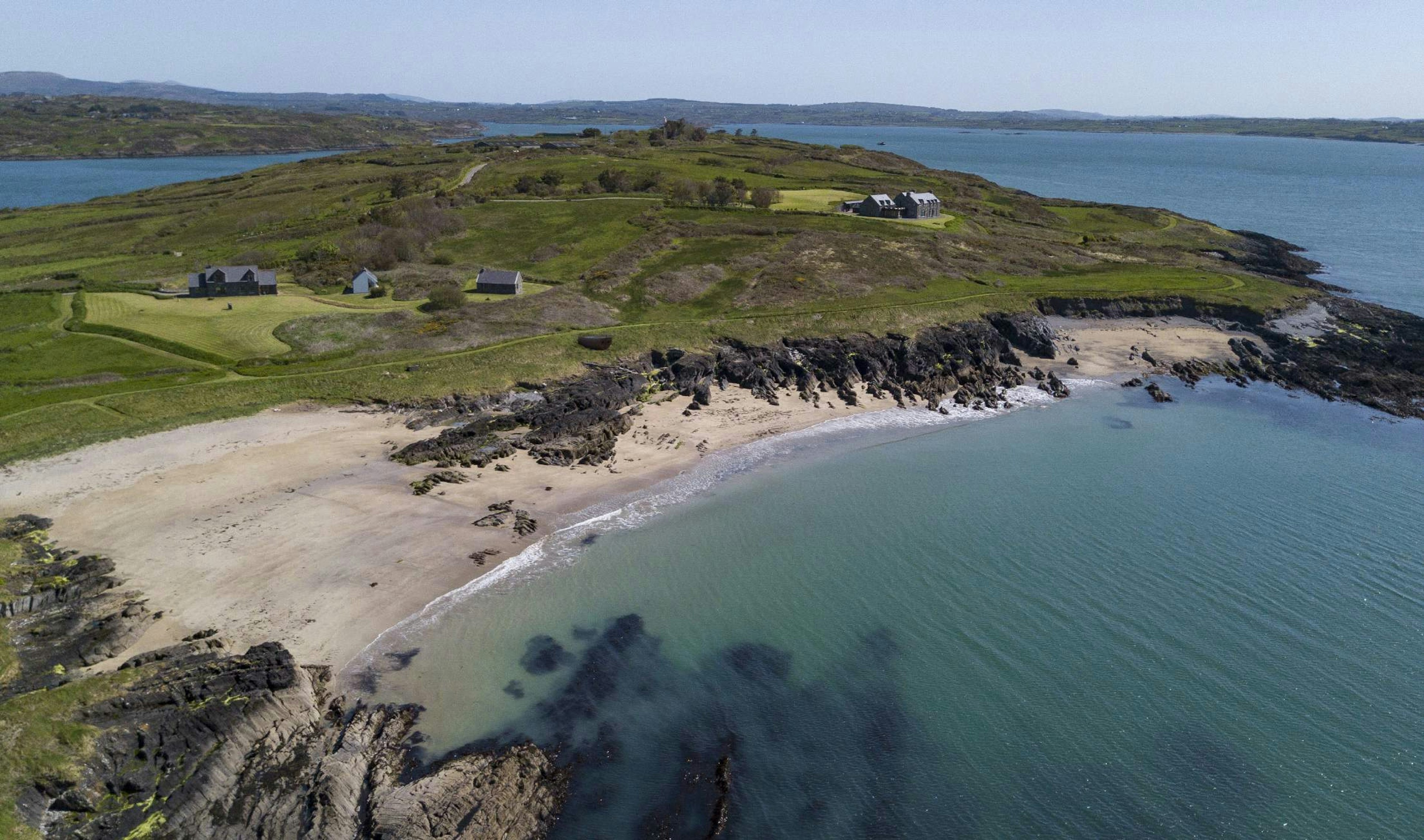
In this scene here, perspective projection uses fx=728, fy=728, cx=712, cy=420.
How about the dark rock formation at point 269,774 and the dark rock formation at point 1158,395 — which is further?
the dark rock formation at point 1158,395

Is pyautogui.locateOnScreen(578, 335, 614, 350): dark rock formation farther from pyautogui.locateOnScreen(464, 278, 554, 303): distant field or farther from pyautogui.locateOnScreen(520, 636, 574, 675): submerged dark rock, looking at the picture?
pyautogui.locateOnScreen(520, 636, 574, 675): submerged dark rock

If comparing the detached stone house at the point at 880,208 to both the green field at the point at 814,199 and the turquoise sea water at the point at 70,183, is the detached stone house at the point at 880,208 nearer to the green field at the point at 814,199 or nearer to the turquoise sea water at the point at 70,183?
the green field at the point at 814,199

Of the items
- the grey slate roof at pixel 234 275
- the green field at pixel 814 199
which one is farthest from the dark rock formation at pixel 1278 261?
the grey slate roof at pixel 234 275

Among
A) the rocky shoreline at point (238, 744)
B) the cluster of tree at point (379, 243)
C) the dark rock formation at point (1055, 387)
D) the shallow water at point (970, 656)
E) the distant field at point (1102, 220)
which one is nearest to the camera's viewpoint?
the rocky shoreline at point (238, 744)

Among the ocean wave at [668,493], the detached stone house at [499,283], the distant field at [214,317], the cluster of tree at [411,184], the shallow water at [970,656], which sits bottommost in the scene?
the shallow water at [970,656]

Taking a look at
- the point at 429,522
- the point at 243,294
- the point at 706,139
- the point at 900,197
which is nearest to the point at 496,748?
the point at 429,522

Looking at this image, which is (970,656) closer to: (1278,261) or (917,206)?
(917,206)
